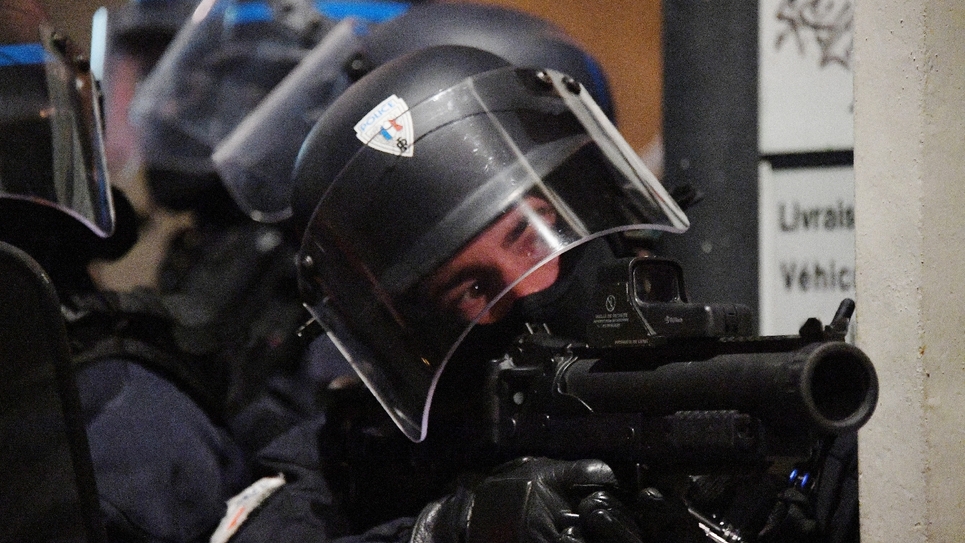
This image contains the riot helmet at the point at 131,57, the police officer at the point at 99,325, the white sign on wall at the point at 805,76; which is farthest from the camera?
the riot helmet at the point at 131,57

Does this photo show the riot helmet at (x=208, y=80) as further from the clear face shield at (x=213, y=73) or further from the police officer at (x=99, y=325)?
the police officer at (x=99, y=325)

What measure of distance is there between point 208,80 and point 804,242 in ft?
6.60

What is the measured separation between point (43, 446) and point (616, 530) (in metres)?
0.63

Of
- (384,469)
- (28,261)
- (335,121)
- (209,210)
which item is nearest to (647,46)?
(209,210)

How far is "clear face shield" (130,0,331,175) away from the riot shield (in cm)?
215

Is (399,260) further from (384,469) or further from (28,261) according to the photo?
(28,261)

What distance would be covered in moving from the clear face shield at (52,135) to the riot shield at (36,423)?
80cm

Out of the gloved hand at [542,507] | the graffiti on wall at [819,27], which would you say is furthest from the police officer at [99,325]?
the graffiti on wall at [819,27]

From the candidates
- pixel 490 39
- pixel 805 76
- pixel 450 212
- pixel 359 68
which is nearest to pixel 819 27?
pixel 805 76

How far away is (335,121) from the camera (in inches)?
69.2

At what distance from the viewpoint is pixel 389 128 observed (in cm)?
158

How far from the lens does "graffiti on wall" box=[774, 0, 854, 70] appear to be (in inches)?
83.4

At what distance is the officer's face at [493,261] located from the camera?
1385mm

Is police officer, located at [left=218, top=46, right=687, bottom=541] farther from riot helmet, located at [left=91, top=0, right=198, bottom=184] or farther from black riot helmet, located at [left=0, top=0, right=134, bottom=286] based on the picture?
riot helmet, located at [left=91, top=0, right=198, bottom=184]
